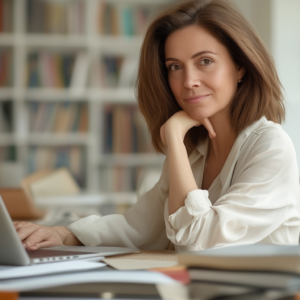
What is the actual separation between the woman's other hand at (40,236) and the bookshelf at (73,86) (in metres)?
2.68

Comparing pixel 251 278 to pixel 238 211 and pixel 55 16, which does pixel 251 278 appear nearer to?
pixel 238 211

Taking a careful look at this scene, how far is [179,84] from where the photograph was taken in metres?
1.28

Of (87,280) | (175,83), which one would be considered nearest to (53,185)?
(175,83)

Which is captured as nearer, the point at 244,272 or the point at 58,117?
the point at 244,272

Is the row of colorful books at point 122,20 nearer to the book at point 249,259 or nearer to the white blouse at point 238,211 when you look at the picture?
the white blouse at point 238,211

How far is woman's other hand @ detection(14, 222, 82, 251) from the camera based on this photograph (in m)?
1.05

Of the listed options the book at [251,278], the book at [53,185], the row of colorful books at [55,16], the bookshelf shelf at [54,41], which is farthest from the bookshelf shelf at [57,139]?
the book at [251,278]

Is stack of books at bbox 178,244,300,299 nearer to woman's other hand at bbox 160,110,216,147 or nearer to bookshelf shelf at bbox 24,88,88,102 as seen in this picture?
woman's other hand at bbox 160,110,216,147

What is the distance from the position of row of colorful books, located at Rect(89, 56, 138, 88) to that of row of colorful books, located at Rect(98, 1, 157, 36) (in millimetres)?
242

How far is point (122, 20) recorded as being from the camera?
4016mm

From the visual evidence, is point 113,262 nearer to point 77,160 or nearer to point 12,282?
point 12,282

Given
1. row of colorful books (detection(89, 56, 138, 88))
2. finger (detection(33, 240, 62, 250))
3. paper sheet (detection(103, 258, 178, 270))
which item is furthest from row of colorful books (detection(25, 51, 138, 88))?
paper sheet (detection(103, 258, 178, 270))

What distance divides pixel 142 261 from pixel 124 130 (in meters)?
3.22

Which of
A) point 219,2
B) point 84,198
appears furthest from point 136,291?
point 84,198
